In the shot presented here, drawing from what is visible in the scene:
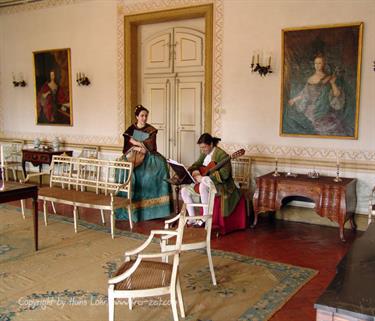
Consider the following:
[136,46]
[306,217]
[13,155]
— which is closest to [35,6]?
[136,46]

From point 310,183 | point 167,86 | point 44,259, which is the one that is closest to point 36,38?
point 167,86

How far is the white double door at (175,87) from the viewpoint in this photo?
24.5 feet

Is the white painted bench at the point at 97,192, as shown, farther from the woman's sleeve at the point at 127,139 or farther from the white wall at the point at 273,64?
the white wall at the point at 273,64

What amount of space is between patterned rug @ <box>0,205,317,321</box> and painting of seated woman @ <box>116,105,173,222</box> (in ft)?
2.58

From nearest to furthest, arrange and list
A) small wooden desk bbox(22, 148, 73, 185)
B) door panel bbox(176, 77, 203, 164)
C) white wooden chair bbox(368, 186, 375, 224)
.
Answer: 1. white wooden chair bbox(368, 186, 375, 224)
2. door panel bbox(176, 77, 203, 164)
3. small wooden desk bbox(22, 148, 73, 185)

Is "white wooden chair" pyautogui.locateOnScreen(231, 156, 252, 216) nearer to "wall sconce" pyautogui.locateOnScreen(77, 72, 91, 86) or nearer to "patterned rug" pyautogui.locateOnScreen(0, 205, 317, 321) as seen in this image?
"patterned rug" pyautogui.locateOnScreen(0, 205, 317, 321)

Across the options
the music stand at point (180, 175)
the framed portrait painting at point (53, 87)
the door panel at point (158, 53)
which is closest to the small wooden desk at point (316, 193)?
the music stand at point (180, 175)

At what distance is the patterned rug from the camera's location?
3.42 meters

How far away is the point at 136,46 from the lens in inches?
315

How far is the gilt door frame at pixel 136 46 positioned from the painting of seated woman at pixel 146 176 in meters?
1.25

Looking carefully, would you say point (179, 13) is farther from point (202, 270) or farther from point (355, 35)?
point (202, 270)

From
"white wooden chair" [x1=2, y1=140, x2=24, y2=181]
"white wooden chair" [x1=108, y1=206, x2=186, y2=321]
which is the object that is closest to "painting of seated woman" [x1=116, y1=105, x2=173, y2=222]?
"white wooden chair" [x1=108, y1=206, x2=186, y2=321]

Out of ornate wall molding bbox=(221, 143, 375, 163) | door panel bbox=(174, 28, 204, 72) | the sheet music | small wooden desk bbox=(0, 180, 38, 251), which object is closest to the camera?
small wooden desk bbox=(0, 180, 38, 251)

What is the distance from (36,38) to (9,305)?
7089 mm
